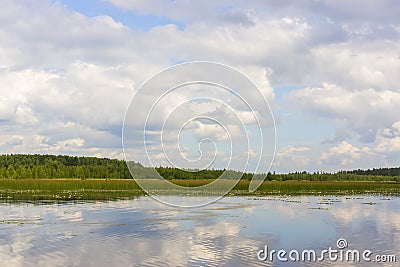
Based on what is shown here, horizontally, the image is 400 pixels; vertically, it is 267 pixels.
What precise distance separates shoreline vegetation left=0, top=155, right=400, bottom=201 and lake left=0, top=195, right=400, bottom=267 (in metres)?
10.3

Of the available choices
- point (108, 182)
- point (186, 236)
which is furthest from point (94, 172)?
point (186, 236)

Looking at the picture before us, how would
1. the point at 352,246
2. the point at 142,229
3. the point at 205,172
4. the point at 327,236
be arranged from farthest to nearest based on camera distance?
the point at 205,172 → the point at 142,229 → the point at 327,236 → the point at 352,246

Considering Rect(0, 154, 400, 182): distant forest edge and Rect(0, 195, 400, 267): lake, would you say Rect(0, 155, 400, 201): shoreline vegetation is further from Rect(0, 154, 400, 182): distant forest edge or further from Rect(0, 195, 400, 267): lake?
Rect(0, 195, 400, 267): lake

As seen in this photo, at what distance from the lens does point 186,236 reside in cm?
2811

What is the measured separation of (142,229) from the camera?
3128 centimetres

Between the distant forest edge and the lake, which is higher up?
the distant forest edge

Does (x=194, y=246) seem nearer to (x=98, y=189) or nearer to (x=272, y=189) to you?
(x=98, y=189)

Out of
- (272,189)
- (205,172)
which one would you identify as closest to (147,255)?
(272,189)

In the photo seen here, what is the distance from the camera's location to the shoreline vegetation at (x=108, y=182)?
224ft

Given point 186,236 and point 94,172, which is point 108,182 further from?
point 186,236

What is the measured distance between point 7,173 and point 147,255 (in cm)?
9587

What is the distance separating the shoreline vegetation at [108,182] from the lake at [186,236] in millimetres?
10337

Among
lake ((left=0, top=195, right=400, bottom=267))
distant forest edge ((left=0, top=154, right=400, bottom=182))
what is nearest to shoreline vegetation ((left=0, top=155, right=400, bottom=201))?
distant forest edge ((left=0, top=154, right=400, bottom=182))

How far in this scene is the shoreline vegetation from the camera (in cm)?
6818
